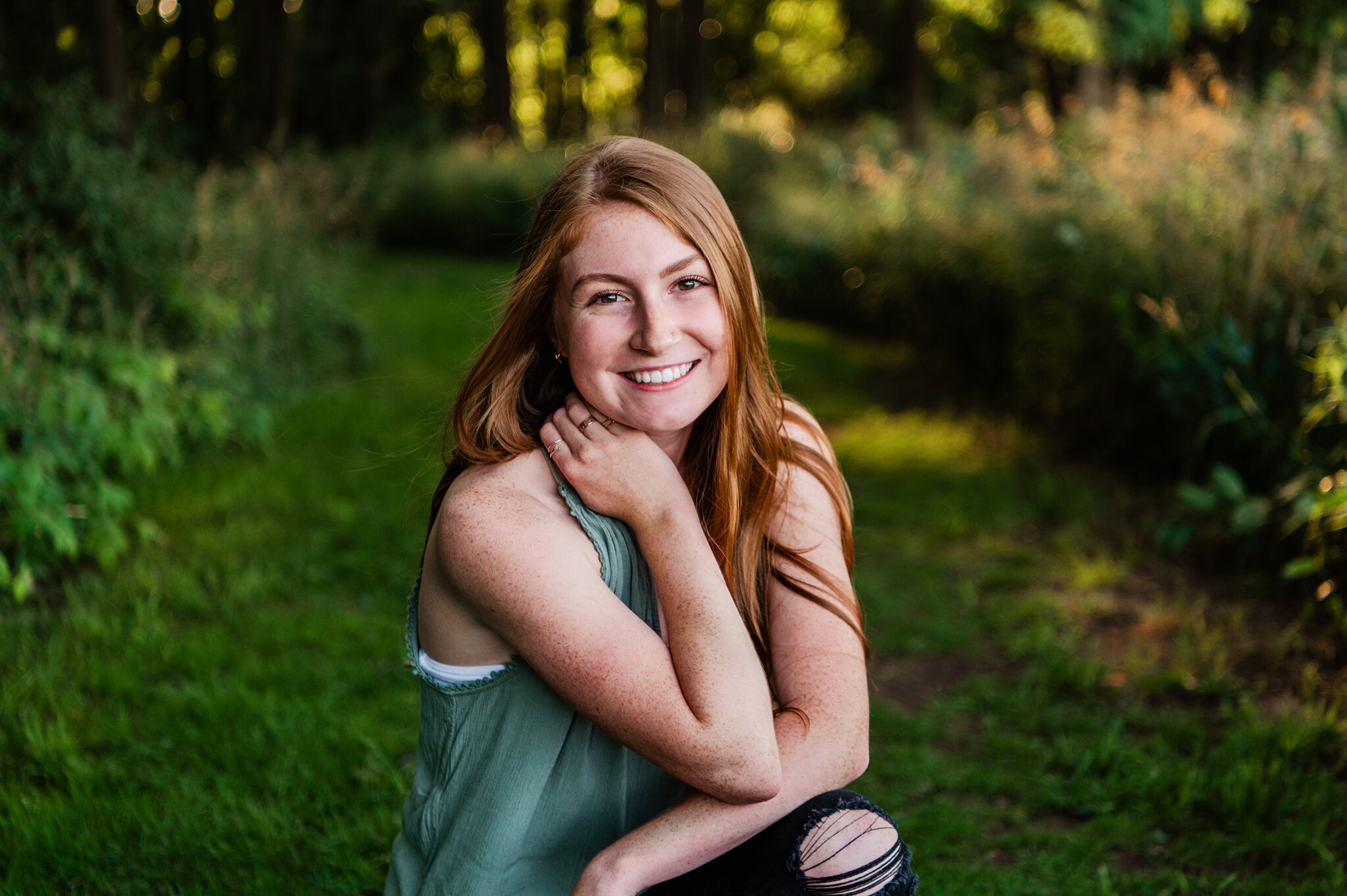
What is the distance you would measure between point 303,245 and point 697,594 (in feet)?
22.1

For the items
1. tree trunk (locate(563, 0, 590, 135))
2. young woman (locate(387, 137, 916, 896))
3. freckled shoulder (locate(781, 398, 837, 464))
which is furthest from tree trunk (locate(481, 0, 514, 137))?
young woman (locate(387, 137, 916, 896))

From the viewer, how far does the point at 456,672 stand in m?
1.72

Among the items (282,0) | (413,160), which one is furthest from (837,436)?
(282,0)

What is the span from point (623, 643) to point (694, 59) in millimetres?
18172

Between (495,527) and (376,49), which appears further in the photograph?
(376,49)

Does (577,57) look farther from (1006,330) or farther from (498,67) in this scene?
(1006,330)

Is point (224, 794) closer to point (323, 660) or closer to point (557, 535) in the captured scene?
point (323, 660)

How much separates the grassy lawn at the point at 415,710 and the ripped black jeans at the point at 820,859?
88 cm

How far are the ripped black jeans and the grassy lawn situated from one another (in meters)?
0.88

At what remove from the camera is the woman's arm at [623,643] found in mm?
1553

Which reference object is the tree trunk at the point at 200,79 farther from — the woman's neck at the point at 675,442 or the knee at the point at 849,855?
the knee at the point at 849,855

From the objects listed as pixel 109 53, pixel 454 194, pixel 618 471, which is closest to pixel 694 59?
pixel 454 194

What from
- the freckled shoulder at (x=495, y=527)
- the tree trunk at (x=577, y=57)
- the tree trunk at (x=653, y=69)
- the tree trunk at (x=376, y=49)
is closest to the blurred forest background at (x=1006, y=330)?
the freckled shoulder at (x=495, y=527)

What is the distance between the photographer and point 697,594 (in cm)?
163
